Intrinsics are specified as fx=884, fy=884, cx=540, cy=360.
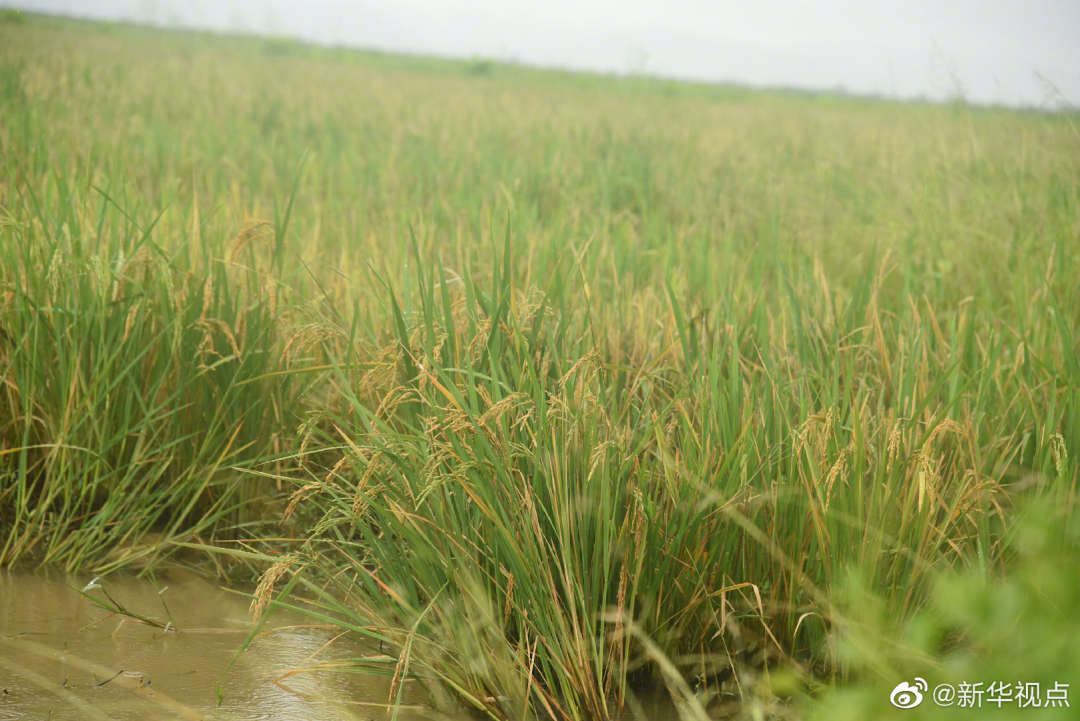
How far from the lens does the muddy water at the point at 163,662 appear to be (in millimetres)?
1558

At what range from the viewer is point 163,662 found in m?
1.71

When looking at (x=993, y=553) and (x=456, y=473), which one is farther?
(x=993, y=553)

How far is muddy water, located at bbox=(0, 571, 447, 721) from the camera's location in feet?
5.11

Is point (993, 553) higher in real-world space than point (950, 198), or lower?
lower

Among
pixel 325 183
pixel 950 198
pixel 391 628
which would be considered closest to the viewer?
pixel 391 628

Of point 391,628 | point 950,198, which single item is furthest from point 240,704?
point 950,198

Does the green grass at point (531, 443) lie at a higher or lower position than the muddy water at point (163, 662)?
higher

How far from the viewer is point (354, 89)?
11.7 m

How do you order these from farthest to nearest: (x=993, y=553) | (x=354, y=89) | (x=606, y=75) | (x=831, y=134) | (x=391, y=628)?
(x=606, y=75)
(x=354, y=89)
(x=831, y=134)
(x=993, y=553)
(x=391, y=628)

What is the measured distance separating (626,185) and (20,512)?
476 centimetres

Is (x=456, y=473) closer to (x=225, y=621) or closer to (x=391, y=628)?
(x=391, y=628)

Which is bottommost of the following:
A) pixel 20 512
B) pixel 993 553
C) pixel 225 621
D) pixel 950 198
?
pixel 225 621

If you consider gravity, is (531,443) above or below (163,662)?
above

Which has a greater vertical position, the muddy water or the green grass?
the green grass
